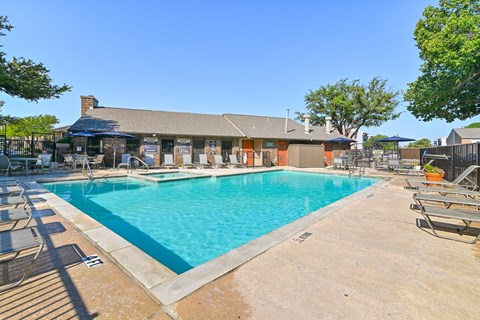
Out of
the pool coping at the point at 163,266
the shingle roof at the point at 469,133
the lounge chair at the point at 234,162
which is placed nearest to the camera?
the pool coping at the point at 163,266

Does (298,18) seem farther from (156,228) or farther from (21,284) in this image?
(21,284)

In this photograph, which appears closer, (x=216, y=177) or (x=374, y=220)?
(x=374, y=220)

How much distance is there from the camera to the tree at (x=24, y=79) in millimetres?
11757

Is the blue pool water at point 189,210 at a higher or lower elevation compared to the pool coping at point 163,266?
lower

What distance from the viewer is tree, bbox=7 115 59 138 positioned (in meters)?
31.3

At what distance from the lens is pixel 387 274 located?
96.0 inches

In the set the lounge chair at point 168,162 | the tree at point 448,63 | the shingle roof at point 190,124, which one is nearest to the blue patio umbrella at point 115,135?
the shingle roof at point 190,124

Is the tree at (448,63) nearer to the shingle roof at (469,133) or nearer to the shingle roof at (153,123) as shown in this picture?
the shingle roof at (153,123)

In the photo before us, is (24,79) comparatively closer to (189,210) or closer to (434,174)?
(189,210)

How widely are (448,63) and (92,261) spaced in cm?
1603

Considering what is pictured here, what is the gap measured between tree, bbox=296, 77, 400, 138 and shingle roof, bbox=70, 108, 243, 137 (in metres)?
17.1

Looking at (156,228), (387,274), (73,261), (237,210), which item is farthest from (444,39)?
(73,261)

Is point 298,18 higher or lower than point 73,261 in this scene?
higher

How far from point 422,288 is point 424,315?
1.55 ft
